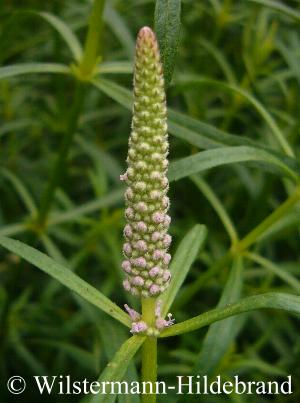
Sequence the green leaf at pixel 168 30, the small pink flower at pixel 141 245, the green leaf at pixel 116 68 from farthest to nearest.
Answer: the green leaf at pixel 116 68
the green leaf at pixel 168 30
the small pink flower at pixel 141 245

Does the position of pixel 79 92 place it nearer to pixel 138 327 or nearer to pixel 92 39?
pixel 92 39

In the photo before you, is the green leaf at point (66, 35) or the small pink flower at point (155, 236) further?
the green leaf at point (66, 35)

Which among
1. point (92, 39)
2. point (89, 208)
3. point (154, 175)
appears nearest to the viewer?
point (154, 175)

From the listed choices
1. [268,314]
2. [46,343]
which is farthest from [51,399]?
[268,314]

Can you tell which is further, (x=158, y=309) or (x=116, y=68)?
(x=116, y=68)

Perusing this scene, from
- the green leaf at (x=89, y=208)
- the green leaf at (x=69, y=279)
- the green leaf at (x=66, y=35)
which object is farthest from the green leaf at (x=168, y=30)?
the green leaf at (x=89, y=208)

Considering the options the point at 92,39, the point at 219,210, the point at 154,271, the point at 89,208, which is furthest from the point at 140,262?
the point at 89,208

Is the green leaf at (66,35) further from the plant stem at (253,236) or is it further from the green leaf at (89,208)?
the plant stem at (253,236)
